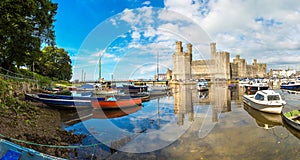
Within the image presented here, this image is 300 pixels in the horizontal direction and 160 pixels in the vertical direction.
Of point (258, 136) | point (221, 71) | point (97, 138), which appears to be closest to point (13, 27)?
point (97, 138)

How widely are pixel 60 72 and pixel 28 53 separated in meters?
38.8

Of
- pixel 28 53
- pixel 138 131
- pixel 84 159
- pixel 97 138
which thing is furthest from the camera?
pixel 28 53

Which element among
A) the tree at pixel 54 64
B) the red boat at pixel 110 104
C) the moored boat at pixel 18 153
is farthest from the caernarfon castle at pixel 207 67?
the moored boat at pixel 18 153

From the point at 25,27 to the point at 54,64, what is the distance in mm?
38366

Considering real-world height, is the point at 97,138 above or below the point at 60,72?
below

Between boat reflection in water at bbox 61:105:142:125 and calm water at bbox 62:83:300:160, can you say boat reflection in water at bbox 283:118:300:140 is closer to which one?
calm water at bbox 62:83:300:160

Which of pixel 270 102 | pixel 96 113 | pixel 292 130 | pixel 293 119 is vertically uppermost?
pixel 270 102

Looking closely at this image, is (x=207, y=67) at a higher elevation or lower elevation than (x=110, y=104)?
higher

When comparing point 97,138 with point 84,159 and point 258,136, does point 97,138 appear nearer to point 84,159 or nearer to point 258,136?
point 84,159

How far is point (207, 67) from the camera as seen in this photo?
373 ft

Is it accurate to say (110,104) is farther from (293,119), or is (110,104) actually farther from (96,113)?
(293,119)

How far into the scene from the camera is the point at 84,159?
6535mm

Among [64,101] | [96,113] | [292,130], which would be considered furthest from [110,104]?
[292,130]

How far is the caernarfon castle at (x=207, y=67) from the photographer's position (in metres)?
105
